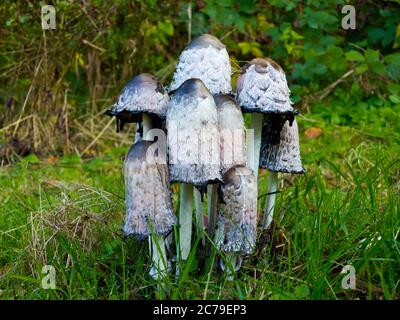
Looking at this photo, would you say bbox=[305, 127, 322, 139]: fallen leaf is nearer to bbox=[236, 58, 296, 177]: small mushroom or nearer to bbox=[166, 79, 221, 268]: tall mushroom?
bbox=[236, 58, 296, 177]: small mushroom

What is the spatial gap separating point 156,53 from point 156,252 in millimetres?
3050

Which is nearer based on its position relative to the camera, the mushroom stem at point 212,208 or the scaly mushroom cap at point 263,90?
the scaly mushroom cap at point 263,90

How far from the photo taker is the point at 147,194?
1.55 metres

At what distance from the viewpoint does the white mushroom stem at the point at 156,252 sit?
159cm

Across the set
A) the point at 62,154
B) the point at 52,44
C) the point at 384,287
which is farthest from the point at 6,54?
the point at 384,287

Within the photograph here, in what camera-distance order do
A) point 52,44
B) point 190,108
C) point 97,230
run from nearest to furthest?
point 190,108, point 97,230, point 52,44

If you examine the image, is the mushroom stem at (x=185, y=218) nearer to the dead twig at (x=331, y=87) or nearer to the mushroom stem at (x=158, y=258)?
the mushroom stem at (x=158, y=258)

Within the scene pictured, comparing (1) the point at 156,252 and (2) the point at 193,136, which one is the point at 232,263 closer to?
→ (1) the point at 156,252

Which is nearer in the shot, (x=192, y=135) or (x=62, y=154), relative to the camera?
(x=192, y=135)

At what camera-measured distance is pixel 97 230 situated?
1.97 meters

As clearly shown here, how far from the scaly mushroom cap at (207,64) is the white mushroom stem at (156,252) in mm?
157

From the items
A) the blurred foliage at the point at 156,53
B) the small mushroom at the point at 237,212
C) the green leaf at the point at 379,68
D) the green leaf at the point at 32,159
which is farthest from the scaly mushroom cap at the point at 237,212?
the green leaf at the point at 379,68

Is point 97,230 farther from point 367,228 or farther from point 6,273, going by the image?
point 367,228
